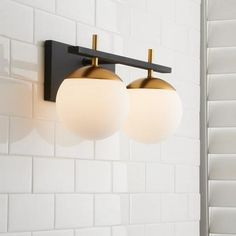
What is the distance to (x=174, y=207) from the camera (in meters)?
1.69

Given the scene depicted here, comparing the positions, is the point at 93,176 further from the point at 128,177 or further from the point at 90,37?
the point at 90,37

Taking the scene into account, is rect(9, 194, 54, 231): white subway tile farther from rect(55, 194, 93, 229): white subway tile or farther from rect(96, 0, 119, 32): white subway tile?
rect(96, 0, 119, 32): white subway tile

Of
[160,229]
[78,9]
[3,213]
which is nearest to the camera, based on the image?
[3,213]

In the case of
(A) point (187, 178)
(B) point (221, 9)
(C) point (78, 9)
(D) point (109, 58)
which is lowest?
(A) point (187, 178)

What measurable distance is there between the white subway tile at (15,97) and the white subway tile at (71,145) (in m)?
0.10

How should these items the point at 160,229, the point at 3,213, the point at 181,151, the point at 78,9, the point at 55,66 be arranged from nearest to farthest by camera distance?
the point at 3,213
the point at 55,66
the point at 78,9
the point at 160,229
the point at 181,151

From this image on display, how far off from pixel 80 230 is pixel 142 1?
0.57m

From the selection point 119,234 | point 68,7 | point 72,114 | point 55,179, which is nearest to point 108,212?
point 119,234

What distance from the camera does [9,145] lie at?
1.18m

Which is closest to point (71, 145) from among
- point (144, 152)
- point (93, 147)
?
point (93, 147)

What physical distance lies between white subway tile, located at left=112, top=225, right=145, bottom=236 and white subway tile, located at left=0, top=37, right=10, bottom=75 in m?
0.46

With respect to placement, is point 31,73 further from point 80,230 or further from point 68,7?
point 80,230

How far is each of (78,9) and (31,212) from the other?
42 cm

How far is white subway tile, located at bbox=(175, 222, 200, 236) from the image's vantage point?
1696mm
